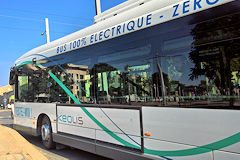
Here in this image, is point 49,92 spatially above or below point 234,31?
below

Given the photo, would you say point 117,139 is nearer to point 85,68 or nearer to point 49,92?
point 85,68

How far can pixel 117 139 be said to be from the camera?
451cm

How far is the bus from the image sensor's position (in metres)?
3.00

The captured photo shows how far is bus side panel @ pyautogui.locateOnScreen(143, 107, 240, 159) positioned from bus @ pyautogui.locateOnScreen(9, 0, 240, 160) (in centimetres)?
1

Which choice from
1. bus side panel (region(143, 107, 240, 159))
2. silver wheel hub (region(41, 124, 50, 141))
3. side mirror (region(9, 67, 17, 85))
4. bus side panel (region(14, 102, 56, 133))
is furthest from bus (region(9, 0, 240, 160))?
side mirror (region(9, 67, 17, 85))

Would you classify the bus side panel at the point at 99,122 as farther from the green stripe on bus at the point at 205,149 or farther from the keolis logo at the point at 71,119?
the green stripe on bus at the point at 205,149

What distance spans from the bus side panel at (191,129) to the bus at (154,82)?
0.01m

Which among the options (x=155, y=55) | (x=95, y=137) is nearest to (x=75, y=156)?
(x=95, y=137)

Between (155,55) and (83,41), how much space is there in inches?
91.3

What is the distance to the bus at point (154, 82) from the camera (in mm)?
2998

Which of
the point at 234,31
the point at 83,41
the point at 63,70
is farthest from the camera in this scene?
the point at 63,70

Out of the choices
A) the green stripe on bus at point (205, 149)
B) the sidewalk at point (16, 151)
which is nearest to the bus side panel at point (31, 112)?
the sidewalk at point (16, 151)

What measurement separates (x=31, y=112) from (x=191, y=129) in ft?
20.3

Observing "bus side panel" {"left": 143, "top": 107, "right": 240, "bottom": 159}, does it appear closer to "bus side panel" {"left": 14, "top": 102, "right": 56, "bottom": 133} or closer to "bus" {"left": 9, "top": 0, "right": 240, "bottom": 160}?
"bus" {"left": 9, "top": 0, "right": 240, "bottom": 160}
